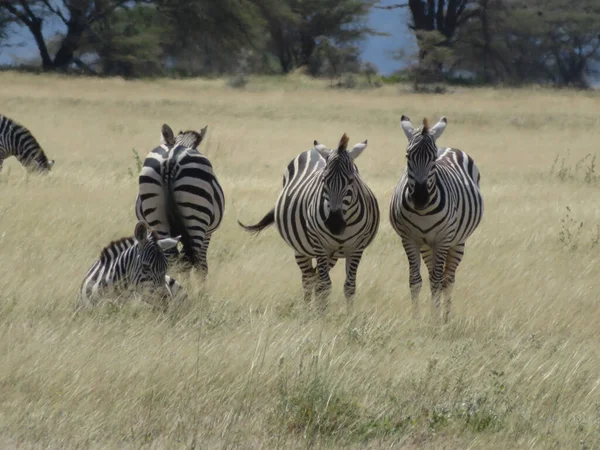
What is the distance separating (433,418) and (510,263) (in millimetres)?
5148

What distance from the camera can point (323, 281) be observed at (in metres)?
7.39

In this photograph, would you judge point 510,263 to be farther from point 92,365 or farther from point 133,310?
point 92,365

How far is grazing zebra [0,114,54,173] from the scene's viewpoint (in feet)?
48.8

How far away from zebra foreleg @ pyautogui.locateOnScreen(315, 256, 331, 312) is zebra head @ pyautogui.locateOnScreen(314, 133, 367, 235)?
46cm

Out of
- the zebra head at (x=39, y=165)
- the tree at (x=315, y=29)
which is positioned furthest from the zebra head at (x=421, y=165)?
the tree at (x=315, y=29)

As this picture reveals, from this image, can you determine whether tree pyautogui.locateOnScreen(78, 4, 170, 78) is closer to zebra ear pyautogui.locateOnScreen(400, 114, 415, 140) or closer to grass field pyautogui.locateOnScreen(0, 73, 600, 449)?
grass field pyautogui.locateOnScreen(0, 73, 600, 449)

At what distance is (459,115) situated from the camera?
28.2 meters

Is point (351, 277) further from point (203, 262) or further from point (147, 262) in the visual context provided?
point (147, 262)

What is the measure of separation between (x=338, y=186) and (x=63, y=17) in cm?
4213

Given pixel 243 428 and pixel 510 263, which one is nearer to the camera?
pixel 243 428

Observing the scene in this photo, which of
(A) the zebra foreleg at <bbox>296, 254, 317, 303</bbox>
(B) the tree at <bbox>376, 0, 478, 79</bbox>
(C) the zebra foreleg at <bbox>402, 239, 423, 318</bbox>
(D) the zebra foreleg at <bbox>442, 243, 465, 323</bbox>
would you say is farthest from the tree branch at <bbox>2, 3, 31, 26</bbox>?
(C) the zebra foreleg at <bbox>402, 239, 423, 318</bbox>

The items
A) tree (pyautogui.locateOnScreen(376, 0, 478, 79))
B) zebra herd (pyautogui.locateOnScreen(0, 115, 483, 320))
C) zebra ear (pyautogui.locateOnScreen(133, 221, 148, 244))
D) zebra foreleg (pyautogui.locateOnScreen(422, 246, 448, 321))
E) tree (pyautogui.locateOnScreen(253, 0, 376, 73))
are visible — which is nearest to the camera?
zebra ear (pyautogui.locateOnScreen(133, 221, 148, 244))

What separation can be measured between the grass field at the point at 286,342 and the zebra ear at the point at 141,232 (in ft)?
1.56

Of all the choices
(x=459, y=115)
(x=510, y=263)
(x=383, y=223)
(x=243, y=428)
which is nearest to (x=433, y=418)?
(x=243, y=428)
